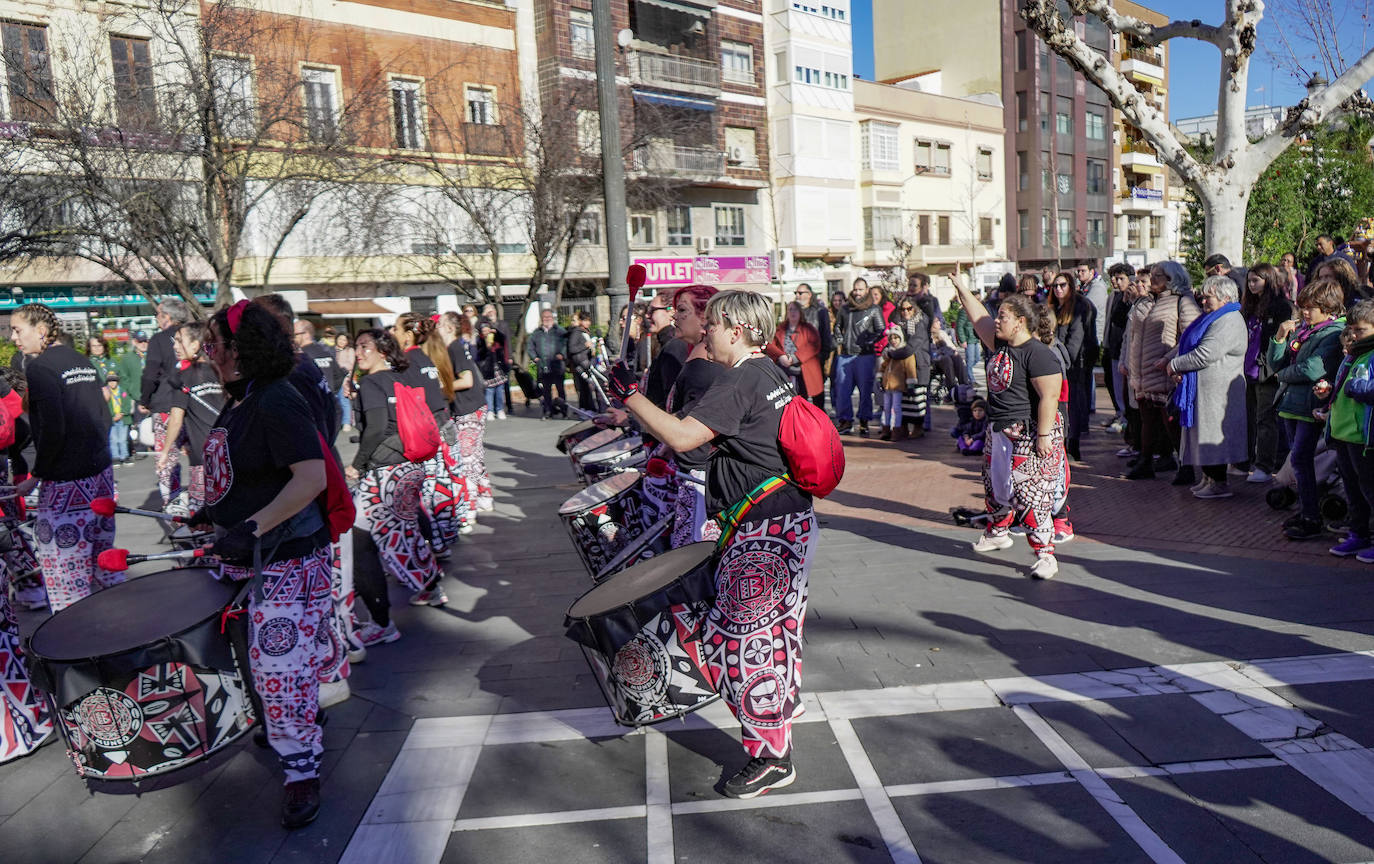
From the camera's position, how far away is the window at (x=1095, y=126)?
58.6 meters

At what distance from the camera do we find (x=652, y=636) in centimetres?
357

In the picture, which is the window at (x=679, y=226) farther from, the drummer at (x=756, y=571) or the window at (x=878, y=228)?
the drummer at (x=756, y=571)

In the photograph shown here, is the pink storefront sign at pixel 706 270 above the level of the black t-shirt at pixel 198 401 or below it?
above

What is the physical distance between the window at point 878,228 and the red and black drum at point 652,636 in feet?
145

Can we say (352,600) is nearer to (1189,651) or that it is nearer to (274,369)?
(274,369)

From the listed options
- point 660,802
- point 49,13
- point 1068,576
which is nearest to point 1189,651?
point 1068,576

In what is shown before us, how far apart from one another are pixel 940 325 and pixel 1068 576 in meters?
5.40

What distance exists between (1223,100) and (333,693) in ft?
40.3

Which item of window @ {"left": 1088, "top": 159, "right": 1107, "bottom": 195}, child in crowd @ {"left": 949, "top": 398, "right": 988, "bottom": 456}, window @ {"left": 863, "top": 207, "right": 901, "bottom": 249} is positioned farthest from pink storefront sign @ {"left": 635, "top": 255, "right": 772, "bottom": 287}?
window @ {"left": 1088, "top": 159, "right": 1107, "bottom": 195}

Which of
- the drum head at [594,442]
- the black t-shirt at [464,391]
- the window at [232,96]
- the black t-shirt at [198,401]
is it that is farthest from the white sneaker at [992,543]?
the window at [232,96]

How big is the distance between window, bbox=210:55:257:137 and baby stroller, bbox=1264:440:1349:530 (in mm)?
14598

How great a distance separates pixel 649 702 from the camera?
3.66m

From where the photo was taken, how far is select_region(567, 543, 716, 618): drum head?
3523 millimetres

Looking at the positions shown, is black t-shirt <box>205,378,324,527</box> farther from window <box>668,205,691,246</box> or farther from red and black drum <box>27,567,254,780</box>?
window <box>668,205,691,246</box>
